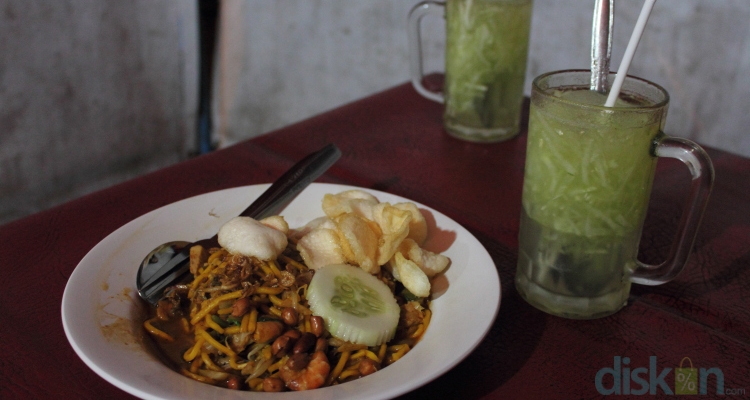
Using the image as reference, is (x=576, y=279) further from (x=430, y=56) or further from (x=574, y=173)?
(x=430, y=56)

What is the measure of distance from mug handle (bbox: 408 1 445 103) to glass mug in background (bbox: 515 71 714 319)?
32.7 inches

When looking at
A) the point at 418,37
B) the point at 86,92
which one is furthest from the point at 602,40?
the point at 86,92

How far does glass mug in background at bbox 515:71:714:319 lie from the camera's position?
3.03 feet

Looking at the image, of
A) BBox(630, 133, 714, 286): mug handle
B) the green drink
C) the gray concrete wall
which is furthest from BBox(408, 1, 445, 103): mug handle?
the gray concrete wall

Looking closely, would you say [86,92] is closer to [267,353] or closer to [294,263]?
[294,263]

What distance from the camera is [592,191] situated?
96cm

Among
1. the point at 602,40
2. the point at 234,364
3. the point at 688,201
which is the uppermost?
the point at 602,40

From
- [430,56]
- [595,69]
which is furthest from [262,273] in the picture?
[430,56]

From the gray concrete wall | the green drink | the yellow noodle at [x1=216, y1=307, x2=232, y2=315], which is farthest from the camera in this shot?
the gray concrete wall

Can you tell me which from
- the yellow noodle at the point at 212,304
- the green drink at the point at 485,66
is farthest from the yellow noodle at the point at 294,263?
the green drink at the point at 485,66

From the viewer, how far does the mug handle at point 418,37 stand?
179cm

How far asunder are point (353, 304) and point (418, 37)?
1.11 metres
